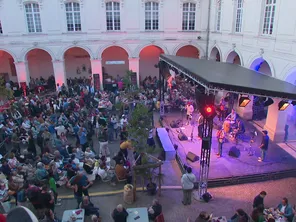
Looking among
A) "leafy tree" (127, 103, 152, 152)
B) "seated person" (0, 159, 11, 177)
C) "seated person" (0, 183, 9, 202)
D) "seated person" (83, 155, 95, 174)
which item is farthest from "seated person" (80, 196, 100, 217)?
"seated person" (0, 159, 11, 177)

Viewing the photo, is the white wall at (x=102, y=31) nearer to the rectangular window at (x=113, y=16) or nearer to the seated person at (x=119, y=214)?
the rectangular window at (x=113, y=16)

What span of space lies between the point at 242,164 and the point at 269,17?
8218 mm

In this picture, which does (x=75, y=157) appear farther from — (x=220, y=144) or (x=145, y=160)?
(x=220, y=144)

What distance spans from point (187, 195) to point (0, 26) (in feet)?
68.9

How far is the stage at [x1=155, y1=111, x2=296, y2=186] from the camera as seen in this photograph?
1044 cm

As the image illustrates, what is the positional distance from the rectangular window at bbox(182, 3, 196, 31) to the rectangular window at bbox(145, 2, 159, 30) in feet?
7.82

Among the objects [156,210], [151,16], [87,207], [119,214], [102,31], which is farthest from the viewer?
[151,16]

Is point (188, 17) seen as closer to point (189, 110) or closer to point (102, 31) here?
point (102, 31)

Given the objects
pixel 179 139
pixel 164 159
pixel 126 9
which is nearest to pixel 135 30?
pixel 126 9

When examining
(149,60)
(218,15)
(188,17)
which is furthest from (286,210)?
(149,60)

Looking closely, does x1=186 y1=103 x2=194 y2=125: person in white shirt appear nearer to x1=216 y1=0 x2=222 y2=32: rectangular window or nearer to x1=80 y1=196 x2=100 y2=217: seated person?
x1=216 y1=0 x2=222 y2=32: rectangular window

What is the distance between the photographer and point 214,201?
9.30 m

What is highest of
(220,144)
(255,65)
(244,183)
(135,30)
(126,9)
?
(126,9)

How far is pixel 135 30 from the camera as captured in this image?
918 inches
